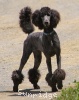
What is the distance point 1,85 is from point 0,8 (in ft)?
64.6

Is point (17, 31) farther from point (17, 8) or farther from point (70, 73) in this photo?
point (70, 73)

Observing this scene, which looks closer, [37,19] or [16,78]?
[37,19]

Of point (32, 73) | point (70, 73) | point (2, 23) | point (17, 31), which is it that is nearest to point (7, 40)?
point (17, 31)

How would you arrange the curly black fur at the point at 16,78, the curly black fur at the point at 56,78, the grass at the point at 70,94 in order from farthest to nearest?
the curly black fur at the point at 16,78, the curly black fur at the point at 56,78, the grass at the point at 70,94

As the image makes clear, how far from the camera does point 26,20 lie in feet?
39.1

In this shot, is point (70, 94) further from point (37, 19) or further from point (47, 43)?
point (37, 19)

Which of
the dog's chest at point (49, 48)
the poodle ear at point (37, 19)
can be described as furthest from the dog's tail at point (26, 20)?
the dog's chest at point (49, 48)

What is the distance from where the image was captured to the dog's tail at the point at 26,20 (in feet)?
38.8

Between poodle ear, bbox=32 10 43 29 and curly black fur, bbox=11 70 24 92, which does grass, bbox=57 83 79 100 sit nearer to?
poodle ear, bbox=32 10 43 29

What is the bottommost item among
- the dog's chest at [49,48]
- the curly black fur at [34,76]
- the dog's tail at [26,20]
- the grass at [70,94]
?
the curly black fur at [34,76]

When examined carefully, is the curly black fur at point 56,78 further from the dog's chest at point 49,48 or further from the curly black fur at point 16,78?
the curly black fur at point 16,78

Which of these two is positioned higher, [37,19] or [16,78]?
[37,19]

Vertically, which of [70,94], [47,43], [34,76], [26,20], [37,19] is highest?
[37,19]

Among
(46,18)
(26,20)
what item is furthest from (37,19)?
(26,20)
